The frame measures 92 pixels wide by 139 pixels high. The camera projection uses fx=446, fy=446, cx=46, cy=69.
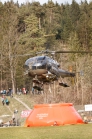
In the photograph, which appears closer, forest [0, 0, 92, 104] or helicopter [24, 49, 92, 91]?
helicopter [24, 49, 92, 91]

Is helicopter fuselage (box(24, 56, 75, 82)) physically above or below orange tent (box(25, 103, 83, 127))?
above

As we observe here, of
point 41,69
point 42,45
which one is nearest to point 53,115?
point 41,69

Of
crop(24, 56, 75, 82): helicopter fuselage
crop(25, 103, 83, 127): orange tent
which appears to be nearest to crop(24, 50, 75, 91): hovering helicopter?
crop(24, 56, 75, 82): helicopter fuselage

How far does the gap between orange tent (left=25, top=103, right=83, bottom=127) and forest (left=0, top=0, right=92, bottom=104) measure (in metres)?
24.0

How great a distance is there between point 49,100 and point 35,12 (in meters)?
52.2

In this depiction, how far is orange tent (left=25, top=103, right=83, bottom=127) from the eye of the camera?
24.8 m

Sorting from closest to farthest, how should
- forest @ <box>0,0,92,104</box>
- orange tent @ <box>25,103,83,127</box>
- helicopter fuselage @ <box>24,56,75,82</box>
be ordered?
orange tent @ <box>25,103,83,127</box>, helicopter fuselage @ <box>24,56,75,82</box>, forest @ <box>0,0,92,104</box>

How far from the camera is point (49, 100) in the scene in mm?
68375

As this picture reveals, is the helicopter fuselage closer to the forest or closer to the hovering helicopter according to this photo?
the hovering helicopter

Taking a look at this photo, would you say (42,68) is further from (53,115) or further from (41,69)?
(53,115)

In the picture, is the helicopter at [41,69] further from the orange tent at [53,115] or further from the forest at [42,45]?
the forest at [42,45]

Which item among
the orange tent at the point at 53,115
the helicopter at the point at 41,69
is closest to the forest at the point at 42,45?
the helicopter at the point at 41,69

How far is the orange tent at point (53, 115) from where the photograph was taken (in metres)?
24.8

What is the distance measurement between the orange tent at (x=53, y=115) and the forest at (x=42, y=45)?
24.0 metres
